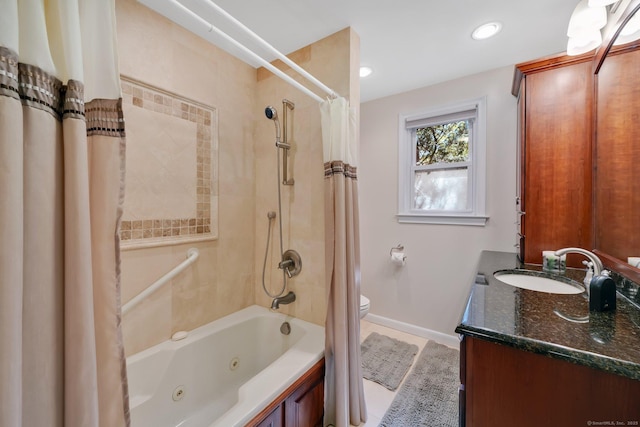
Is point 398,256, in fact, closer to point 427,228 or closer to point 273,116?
point 427,228

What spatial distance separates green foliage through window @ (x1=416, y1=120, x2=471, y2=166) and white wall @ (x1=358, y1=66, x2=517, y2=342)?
210 mm

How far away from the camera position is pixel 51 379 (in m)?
0.52

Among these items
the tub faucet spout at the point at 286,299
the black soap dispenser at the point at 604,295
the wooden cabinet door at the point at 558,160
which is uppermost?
the wooden cabinet door at the point at 558,160

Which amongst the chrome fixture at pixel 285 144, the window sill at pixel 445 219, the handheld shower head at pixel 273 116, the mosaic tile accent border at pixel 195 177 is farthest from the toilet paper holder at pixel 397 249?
the mosaic tile accent border at pixel 195 177

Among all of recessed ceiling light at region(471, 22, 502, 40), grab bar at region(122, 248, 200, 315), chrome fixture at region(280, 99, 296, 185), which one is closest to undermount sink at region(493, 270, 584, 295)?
chrome fixture at region(280, 99, 296, 185)

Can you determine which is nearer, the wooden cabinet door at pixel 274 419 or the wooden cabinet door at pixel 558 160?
the wooden cabinet door at pixel 274 419

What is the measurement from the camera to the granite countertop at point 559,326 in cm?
69

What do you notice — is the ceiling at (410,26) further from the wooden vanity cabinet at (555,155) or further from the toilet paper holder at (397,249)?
the toilet paper holder at (397,249)

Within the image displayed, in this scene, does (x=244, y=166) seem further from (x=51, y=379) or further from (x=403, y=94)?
(x=403, y=94)

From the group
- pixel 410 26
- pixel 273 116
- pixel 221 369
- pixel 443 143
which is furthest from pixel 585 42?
pixel 221 369

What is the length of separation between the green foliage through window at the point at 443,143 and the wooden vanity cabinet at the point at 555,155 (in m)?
0.60

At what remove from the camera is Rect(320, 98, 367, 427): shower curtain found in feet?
4.36

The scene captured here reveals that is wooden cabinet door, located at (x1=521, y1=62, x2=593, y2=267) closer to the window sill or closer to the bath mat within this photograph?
the window sill

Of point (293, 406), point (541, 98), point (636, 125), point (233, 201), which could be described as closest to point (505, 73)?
point (541, 98)
